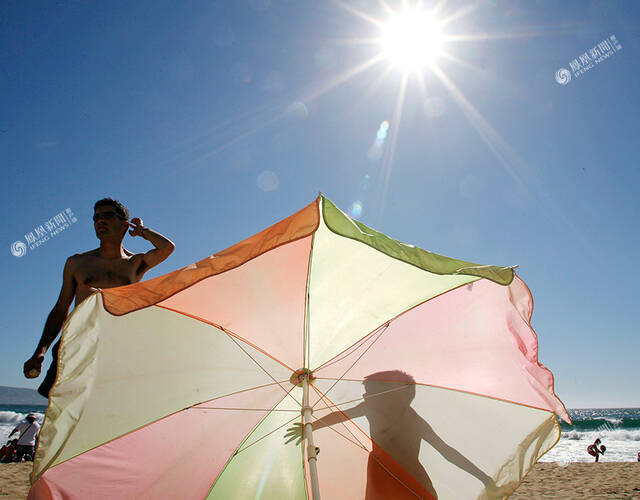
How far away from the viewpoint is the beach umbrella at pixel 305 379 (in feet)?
6.30

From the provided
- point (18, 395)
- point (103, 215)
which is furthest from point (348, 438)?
point (18, 395)

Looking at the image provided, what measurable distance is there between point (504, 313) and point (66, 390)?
103 inches

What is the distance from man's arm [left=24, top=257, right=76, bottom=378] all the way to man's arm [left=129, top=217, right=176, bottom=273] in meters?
0.61

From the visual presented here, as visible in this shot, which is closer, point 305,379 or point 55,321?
point 305,379

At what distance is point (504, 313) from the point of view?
8.13ft

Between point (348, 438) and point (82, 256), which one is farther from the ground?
point (82, 256)

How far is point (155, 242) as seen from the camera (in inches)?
108

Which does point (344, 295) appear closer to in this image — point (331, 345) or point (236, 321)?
point (331, 345)

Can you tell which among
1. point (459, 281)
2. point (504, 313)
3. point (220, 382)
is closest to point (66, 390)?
point (220, 382)

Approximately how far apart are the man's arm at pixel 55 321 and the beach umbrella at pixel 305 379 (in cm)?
84

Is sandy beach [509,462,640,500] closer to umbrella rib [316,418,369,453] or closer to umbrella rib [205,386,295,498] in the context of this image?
umbrella rib [316,418,369,453]

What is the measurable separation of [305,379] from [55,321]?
1924mm

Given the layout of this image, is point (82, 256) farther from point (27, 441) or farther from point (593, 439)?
point (593, 439)

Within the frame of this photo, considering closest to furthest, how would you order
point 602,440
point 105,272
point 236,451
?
point 236,451, point 105,272, point 602,440
